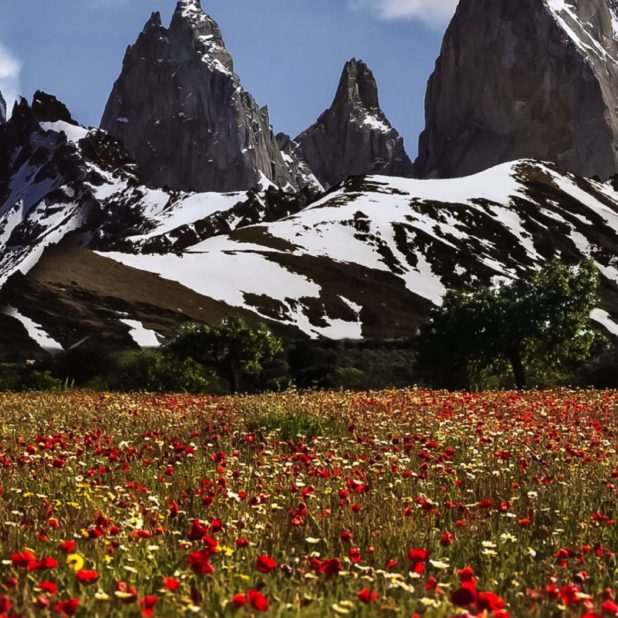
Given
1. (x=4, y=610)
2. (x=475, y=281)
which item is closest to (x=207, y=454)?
(x=4, y=610)

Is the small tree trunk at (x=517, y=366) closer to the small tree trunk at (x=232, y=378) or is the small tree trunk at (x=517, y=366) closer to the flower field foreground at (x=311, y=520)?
the small tree trunk at (x=232, y=378)

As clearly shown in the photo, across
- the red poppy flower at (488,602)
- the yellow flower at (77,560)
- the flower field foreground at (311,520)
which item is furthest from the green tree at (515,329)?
the red poppy flower at (488,602)

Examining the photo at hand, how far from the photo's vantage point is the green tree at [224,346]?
38.6 metres

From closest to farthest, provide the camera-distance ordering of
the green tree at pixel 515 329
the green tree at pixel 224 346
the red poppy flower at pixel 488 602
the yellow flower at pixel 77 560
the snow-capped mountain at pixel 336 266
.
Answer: the red poppy flower at pixel 488 602 → the yellow flower at pixel 77 560 → the green tree at pixel 515 329 → the green tree at pixel 224 346 → the snow-capped mountain at pixel 336 266

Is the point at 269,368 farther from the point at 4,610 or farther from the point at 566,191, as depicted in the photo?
the point at 566,191

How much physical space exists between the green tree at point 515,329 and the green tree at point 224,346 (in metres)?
9.91

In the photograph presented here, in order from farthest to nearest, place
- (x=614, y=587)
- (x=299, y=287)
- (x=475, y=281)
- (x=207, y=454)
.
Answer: (x=475, y=281) < (x=299, y=287) < (x=207, y=454) < (x=614, y=587)

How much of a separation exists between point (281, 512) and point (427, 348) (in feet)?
119

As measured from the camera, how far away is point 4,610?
2652 millimetres

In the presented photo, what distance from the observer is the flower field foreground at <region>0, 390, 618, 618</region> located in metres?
3.32

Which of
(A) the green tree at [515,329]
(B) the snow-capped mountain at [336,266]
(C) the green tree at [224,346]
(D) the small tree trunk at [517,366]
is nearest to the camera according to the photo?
(A) the green tree at [515,329]

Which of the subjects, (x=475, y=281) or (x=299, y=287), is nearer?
(x=299, y=287)

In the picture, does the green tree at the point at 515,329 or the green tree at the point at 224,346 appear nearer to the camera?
the green tree at the point at 515,329

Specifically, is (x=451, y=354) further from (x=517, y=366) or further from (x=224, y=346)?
(x=224, y=346)
